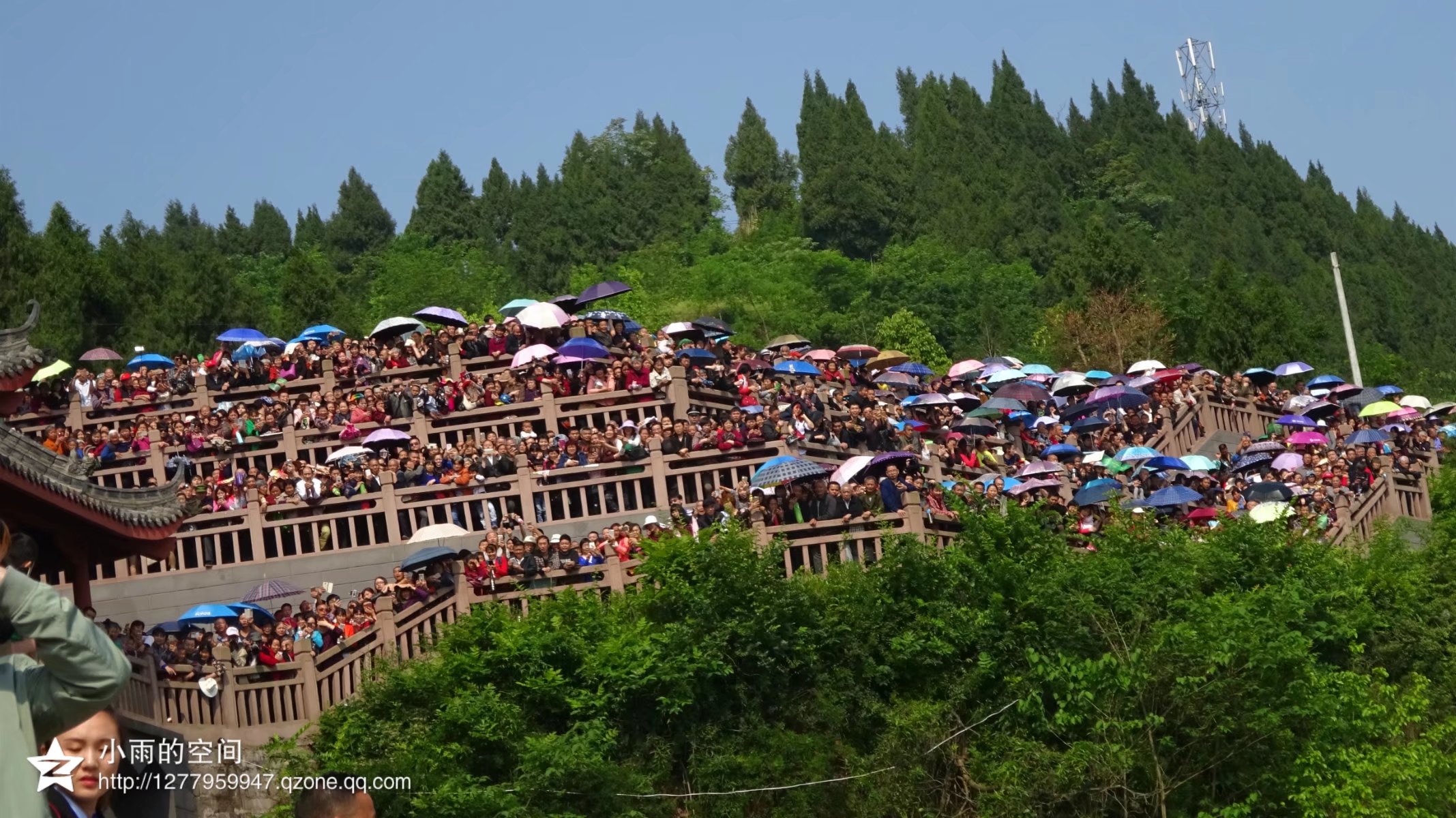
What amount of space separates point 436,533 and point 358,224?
71196 millimetres

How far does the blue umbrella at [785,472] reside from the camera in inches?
997

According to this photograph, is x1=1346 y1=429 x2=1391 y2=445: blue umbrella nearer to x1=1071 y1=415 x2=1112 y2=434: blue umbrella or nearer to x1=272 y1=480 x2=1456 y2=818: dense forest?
x1=1071 y1=415 x2=1112 y2=434: blue umbrella

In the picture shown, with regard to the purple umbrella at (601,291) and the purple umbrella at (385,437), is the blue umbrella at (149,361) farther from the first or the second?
the purple umbrella at (601,291)

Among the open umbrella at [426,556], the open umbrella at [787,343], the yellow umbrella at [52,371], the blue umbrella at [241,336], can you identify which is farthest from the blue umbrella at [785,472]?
the open umbrella at [787,343]

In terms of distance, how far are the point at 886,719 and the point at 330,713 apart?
6.26 metres

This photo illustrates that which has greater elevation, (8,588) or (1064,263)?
(1064,263)

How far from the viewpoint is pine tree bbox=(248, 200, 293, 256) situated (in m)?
92.2

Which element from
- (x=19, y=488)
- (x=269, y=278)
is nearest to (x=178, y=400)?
(x=19, y=488)

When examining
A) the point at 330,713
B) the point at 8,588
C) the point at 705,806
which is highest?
the point at 8,588

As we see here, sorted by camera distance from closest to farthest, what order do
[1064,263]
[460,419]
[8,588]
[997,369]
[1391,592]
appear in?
[8,588] < [1391,592] < [460,419] < [997,369] < [1064,263]

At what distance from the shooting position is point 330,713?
21.5 metres

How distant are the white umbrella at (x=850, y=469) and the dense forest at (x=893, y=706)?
125 inches

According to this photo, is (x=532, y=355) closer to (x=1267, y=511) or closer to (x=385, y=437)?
(x=385, y=437)

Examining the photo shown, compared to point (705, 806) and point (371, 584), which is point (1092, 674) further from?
point (371, 584)
